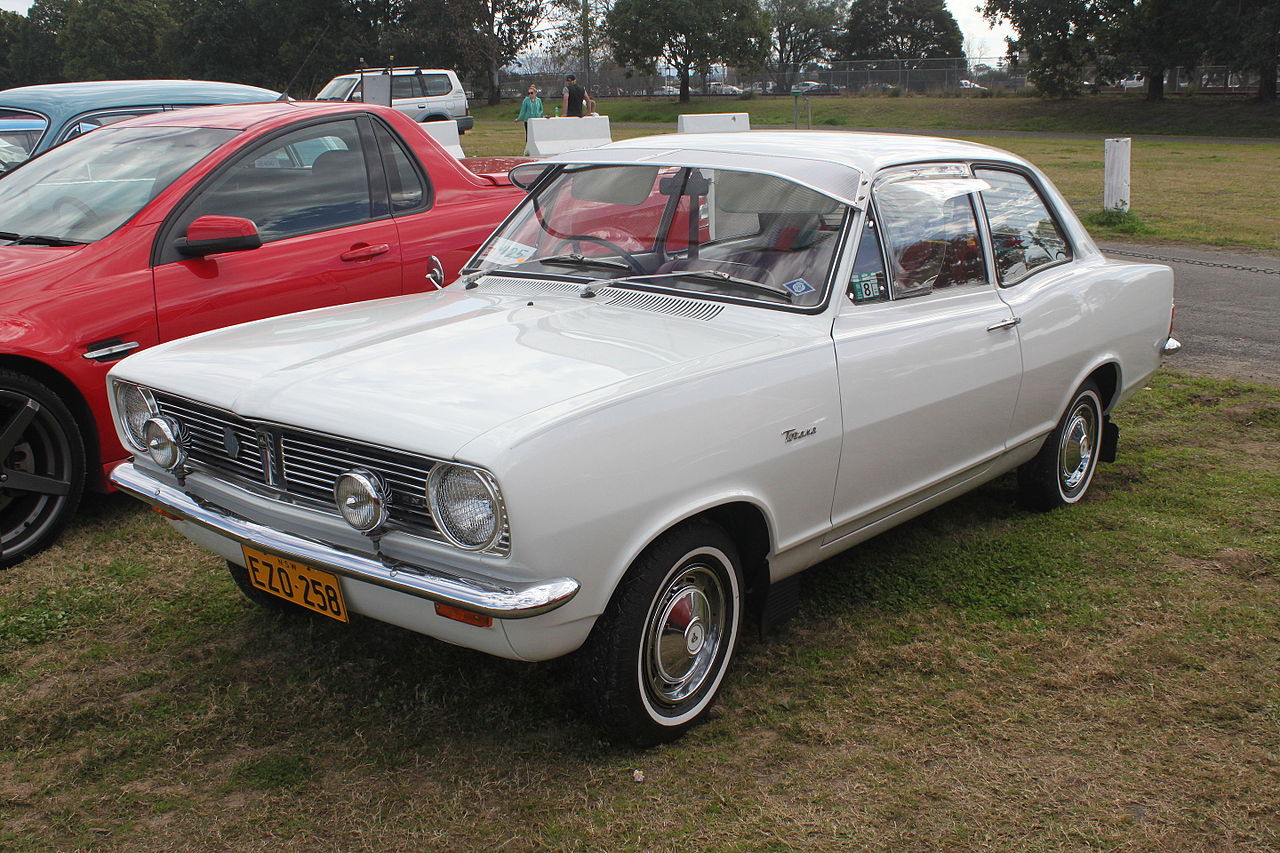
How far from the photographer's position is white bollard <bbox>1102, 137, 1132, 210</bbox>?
544 inches

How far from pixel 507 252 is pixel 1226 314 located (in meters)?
6.97

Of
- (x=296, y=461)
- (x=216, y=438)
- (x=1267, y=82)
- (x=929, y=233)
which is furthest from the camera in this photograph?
(x=1267, y=82)

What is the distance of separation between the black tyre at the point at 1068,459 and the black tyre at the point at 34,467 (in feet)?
13.0

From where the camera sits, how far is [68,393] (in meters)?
4.42

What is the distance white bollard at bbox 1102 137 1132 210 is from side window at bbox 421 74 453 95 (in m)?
19.9

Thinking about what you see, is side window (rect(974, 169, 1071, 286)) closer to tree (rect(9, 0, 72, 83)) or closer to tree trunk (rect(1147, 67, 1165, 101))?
tree trunk (rect(1147, 67, 1165, 101))

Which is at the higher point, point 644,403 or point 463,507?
point 644,403

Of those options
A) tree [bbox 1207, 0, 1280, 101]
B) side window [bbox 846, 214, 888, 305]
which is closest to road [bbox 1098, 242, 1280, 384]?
side window [bbox 846, 214, 888, 305]

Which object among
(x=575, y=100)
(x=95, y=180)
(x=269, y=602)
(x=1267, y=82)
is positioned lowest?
(x=269, y=602)

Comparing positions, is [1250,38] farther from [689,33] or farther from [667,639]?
[667,639]

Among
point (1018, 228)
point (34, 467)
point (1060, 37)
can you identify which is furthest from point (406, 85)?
point (1018, 228)

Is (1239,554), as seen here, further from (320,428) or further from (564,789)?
(320,428)

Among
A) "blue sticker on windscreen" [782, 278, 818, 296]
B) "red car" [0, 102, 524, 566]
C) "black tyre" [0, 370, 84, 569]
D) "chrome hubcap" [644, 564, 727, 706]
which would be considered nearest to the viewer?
"chrome hubcap" [644, 564, 727, 706]

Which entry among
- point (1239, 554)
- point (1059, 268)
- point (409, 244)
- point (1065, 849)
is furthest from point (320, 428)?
point (1239, 554)
